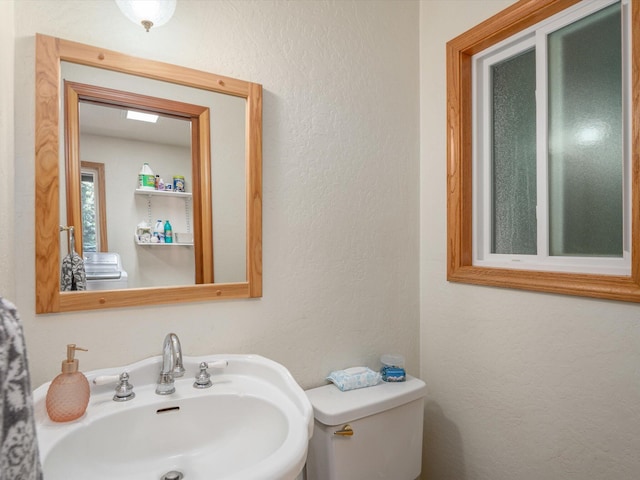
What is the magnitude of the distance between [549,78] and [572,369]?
950 millimetres

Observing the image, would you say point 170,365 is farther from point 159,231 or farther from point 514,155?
point 514,155

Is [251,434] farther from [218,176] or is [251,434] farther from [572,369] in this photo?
[572,369]

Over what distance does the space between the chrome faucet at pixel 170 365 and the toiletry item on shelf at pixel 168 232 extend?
28cm

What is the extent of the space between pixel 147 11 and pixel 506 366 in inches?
61.3

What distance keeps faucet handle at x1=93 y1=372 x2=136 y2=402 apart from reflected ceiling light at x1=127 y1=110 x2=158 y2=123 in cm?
71

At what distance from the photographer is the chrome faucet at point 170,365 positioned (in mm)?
989

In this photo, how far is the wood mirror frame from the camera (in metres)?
0.92

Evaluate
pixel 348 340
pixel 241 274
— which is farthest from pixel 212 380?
pixel 348 340

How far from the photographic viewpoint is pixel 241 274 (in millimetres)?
1196

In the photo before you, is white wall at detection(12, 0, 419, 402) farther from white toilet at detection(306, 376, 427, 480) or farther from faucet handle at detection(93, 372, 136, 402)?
white toilet at detection(306, 376, 427, 480)

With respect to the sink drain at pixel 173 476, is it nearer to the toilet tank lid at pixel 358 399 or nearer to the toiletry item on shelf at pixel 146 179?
the toilet tank lid at pixel 358 399

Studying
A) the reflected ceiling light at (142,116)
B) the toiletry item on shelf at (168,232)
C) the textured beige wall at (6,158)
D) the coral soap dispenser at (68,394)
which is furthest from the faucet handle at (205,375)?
the reflected ceiling light at (142,116)

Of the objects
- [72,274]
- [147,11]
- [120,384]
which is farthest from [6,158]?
[120,384]

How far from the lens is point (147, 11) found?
37.9 inches
